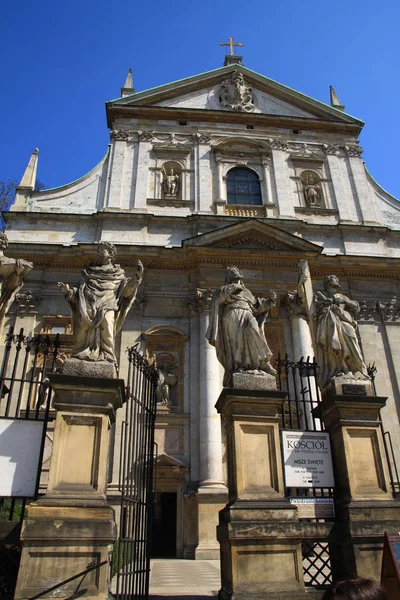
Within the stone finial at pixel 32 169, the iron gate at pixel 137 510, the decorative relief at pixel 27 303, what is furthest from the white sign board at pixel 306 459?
the stone finial at pixel 32 169

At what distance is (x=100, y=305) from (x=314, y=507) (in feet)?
13.2

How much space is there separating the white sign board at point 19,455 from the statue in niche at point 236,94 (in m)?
20.4

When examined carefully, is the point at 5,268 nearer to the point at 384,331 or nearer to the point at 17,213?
the point at 17,213

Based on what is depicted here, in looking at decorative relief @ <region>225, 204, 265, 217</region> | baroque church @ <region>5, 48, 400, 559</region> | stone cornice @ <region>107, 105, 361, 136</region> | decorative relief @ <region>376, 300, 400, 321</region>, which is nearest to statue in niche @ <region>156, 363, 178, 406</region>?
baroque church @ <region>5, 48, 400, 559</region>

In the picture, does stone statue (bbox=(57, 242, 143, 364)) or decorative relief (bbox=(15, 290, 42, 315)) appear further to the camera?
decorative relief (bbox=(15, 290, 42, 315))

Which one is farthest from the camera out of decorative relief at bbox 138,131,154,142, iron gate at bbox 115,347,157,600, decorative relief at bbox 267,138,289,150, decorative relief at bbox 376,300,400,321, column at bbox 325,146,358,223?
decorative relief at bbox 267,138,289,150

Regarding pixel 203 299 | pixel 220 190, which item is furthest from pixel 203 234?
pixel 220 190

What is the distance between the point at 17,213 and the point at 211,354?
9522mm

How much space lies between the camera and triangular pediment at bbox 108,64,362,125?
75.3 feet

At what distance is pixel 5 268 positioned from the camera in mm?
6664

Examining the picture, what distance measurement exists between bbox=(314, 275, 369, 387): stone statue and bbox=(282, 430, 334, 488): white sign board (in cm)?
96

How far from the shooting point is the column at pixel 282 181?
20312 millimetres

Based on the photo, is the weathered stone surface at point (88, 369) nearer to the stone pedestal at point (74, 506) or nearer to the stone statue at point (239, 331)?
the stone pedestal at point (74, 506)

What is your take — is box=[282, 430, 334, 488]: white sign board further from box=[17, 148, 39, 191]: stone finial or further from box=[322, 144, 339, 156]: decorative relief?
box=[322, 144, 339, 156]: decorative relief
